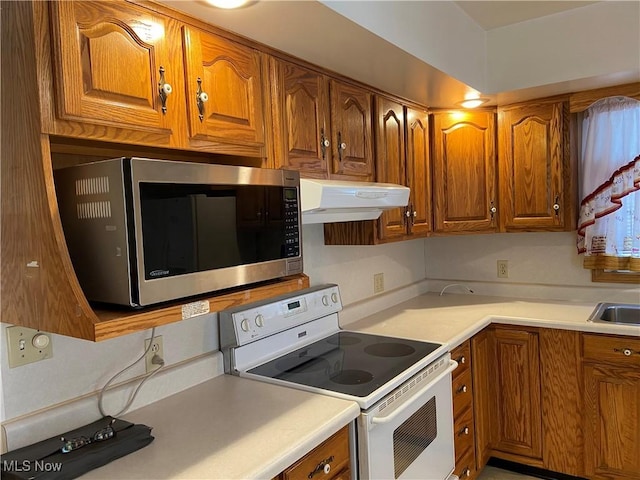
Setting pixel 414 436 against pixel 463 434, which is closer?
pixel 414 436

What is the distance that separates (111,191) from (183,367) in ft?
2.77

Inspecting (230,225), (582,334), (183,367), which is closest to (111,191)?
(230,225)

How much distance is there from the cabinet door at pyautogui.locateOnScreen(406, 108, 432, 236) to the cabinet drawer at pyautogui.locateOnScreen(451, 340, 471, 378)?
0.66m

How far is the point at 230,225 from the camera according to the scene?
1351 mm

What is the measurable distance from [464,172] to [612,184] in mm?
782

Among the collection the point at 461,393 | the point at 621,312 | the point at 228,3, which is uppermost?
the point at 228,3

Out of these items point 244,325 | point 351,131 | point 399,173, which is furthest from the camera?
point 399,173

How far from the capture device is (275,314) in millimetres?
2006

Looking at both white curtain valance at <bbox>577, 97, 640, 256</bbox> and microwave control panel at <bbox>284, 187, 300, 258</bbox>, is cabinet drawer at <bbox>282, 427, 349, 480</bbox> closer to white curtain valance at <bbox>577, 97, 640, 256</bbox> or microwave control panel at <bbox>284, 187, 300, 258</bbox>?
microwave control panel at <bbox>284, 187, 300, 258</bbox>

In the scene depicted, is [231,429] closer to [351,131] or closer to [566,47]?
[351,131]

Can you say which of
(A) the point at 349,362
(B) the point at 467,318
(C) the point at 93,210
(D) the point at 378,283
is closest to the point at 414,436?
(A) the point at 349,362

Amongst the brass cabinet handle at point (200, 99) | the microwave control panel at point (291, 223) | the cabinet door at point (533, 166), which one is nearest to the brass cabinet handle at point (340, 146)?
the microwave control panel at point (291, 223)

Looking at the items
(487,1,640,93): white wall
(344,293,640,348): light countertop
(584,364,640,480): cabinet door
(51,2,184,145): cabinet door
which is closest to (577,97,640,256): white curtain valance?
(487,1,640,93): white wall

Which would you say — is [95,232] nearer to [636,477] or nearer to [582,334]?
[582,334]
